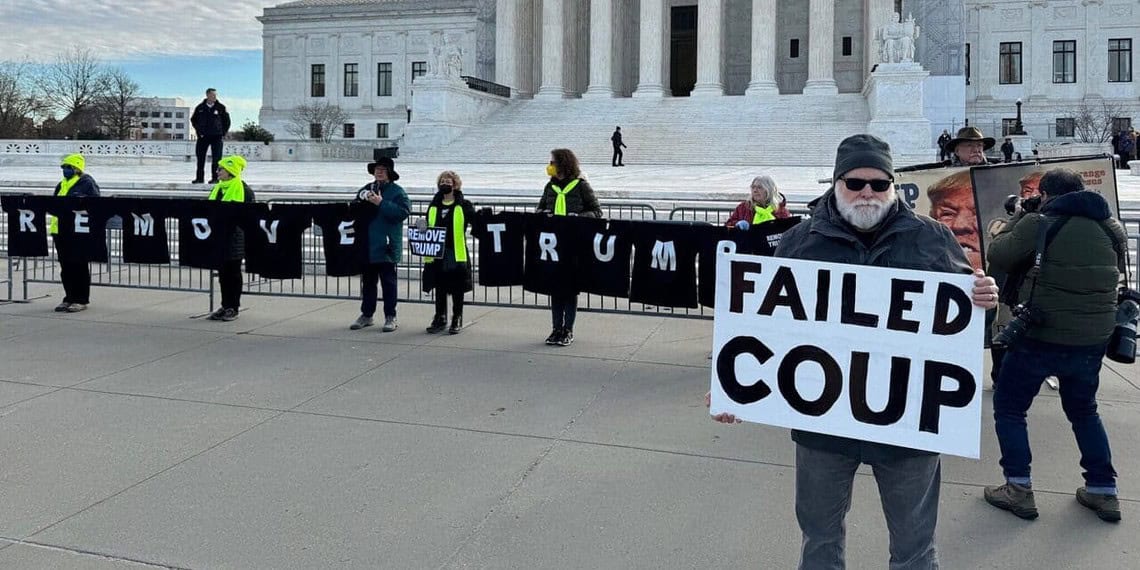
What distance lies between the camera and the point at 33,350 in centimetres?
892

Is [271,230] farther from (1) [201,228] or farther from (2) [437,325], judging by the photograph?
(2) [437,325]

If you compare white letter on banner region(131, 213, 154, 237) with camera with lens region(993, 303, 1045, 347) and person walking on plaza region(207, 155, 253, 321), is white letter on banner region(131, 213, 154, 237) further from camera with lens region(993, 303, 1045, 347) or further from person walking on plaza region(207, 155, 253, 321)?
camera with lens region(993, 303, 1045, 347)

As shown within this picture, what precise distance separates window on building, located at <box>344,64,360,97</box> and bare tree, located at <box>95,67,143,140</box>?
1760 cm

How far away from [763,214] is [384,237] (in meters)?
4.07

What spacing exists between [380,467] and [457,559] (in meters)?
1.40

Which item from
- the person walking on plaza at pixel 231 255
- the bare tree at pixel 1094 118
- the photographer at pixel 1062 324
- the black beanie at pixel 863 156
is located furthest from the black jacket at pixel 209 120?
the bare tree at pixel 1094 118

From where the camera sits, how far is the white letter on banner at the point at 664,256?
355 inches

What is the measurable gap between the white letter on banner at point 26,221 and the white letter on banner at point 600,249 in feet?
23.9

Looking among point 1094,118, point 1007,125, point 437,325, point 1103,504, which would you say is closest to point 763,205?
point 437,325

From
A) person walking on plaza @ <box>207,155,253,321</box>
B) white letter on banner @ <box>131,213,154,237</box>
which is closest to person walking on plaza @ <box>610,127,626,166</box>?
person walking on plaza @ <box>207,155,253,321</box>

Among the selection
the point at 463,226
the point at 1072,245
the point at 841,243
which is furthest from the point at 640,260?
the point at 841,243

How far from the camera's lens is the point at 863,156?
3.33 meters

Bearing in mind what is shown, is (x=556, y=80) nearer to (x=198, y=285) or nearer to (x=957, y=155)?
(x=198, y=285)

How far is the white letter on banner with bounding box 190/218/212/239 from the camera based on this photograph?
10.7 metres
